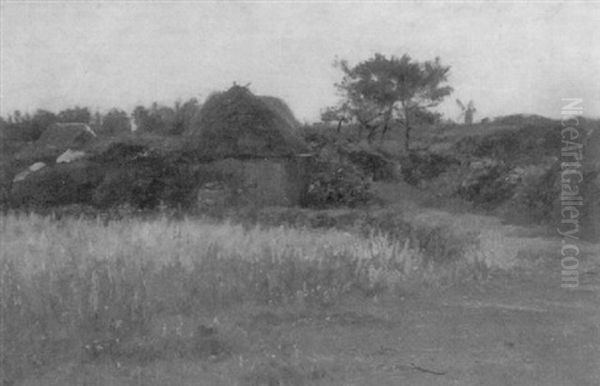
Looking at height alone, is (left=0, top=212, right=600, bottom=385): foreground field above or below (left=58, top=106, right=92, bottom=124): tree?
below

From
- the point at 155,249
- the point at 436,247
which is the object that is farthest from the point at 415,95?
the point at 155,249

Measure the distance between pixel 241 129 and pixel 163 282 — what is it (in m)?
11.6

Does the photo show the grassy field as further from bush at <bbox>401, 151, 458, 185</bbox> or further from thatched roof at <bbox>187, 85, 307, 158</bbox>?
bush at <bbox>401, 151, 458, 185</bbox>

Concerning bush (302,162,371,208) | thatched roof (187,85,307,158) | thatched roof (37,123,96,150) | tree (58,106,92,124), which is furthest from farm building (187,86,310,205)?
tree (58,106,92,124)

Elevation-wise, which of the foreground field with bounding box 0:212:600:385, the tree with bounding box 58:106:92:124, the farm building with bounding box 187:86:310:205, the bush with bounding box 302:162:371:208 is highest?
the tree with bounding box 58:106:92:124

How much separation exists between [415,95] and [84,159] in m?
20.6

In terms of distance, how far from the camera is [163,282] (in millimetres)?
7902

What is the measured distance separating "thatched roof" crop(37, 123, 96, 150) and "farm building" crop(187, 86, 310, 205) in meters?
3.67

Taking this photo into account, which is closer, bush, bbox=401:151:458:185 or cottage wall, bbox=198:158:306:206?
cottage wall, bbox=198:158:306:206

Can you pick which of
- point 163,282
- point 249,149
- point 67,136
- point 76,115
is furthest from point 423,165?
point 163,282

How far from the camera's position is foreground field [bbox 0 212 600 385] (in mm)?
5996

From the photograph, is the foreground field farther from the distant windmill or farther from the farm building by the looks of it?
the distant windmill

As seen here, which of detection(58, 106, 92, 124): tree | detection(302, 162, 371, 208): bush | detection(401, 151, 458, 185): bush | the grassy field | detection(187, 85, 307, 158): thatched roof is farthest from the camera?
detection(58, 106, 92, 124): tree

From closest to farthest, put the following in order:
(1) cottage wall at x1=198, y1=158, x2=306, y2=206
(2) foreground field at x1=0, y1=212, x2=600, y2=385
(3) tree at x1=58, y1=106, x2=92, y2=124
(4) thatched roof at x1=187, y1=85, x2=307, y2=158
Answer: (2) foreground field at x1=0, y1=212, x2=600, y2=385, (1) cottage wall at x1=198, y1=158, x2=306, y2=206, (4) thatched roof at x1=187, y1=85, x2=307, y2=158, (3) tree at x1=58, y1=106, x2=92, y2=124
